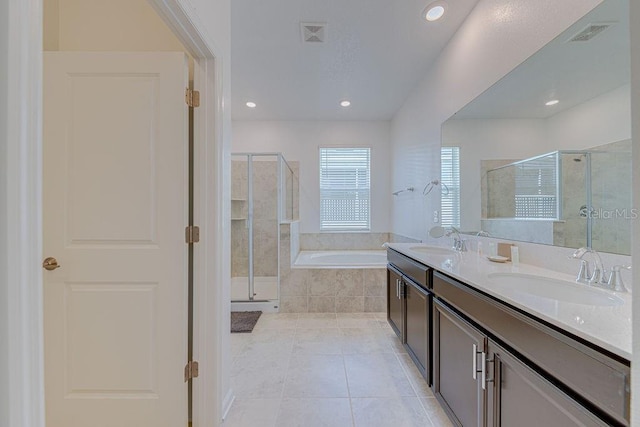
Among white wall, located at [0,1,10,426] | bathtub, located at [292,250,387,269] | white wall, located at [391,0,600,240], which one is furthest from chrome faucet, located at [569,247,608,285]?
bathtub, located at [292,250,387,269]

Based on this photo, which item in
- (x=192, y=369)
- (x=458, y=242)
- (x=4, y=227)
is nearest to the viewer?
(x=4, y=227)

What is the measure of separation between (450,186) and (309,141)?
2.46 metres

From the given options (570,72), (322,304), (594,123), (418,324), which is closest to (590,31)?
(570,72)

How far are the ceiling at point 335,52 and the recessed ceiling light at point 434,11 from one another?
0.14ft

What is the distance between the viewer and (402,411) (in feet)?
5.34

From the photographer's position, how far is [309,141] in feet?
14.3

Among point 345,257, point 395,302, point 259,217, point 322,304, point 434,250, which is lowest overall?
point 322,304

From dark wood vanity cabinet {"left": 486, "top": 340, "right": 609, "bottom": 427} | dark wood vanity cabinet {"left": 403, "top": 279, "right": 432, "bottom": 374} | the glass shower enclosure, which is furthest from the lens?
the glass shower enclosure

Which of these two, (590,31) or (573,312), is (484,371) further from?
(590,31)

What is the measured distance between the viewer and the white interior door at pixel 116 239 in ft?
4.60

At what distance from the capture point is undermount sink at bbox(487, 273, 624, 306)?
106 centimetres

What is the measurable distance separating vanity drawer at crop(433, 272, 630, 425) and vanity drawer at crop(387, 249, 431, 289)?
48cm

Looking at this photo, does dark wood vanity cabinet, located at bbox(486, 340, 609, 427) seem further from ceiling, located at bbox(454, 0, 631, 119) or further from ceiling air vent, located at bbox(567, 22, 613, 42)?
ceiling air vent, located at bbox(567, 22, 613, 42)

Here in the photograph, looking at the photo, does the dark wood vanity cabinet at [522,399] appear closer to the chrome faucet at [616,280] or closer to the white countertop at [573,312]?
the white countertop at [573,312]
